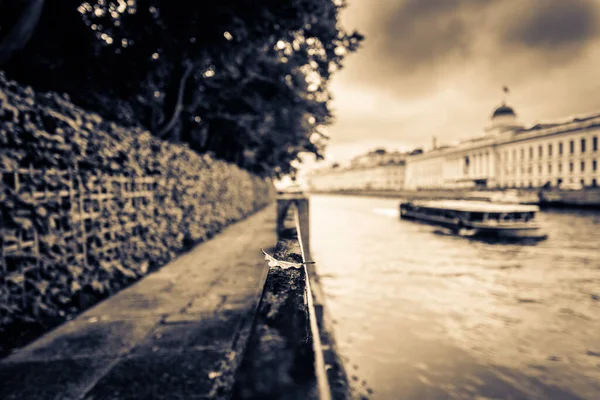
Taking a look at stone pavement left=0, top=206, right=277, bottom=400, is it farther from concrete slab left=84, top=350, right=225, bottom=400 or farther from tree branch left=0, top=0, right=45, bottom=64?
tree branch left=0, top=0, right=45, bottom=64

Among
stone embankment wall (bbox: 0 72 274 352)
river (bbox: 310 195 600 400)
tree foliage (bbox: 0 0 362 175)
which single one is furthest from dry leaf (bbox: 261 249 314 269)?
tree foliage (bbox: 0 0 362 175)

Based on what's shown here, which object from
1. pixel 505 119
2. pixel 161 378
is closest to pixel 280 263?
pixel 161 378

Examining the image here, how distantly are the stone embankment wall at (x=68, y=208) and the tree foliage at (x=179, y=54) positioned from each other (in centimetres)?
242

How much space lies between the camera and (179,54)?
8.09 metres

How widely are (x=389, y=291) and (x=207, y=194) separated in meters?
6.47

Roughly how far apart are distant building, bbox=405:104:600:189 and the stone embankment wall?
61003 mm

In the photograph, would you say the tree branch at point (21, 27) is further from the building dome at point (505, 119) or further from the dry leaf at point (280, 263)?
the building dome at point (505, 119)

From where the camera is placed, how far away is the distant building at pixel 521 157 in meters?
50.0

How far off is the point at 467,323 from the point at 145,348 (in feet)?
15.8

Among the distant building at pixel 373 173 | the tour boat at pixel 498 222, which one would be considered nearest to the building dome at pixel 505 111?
the distant building at pixel 373 173

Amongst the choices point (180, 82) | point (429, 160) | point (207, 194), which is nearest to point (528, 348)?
point (207, 194)

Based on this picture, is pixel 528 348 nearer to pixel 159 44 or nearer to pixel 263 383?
pixel 263 383

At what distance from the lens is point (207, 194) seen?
408 inches

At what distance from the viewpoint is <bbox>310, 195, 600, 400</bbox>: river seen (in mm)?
3705
